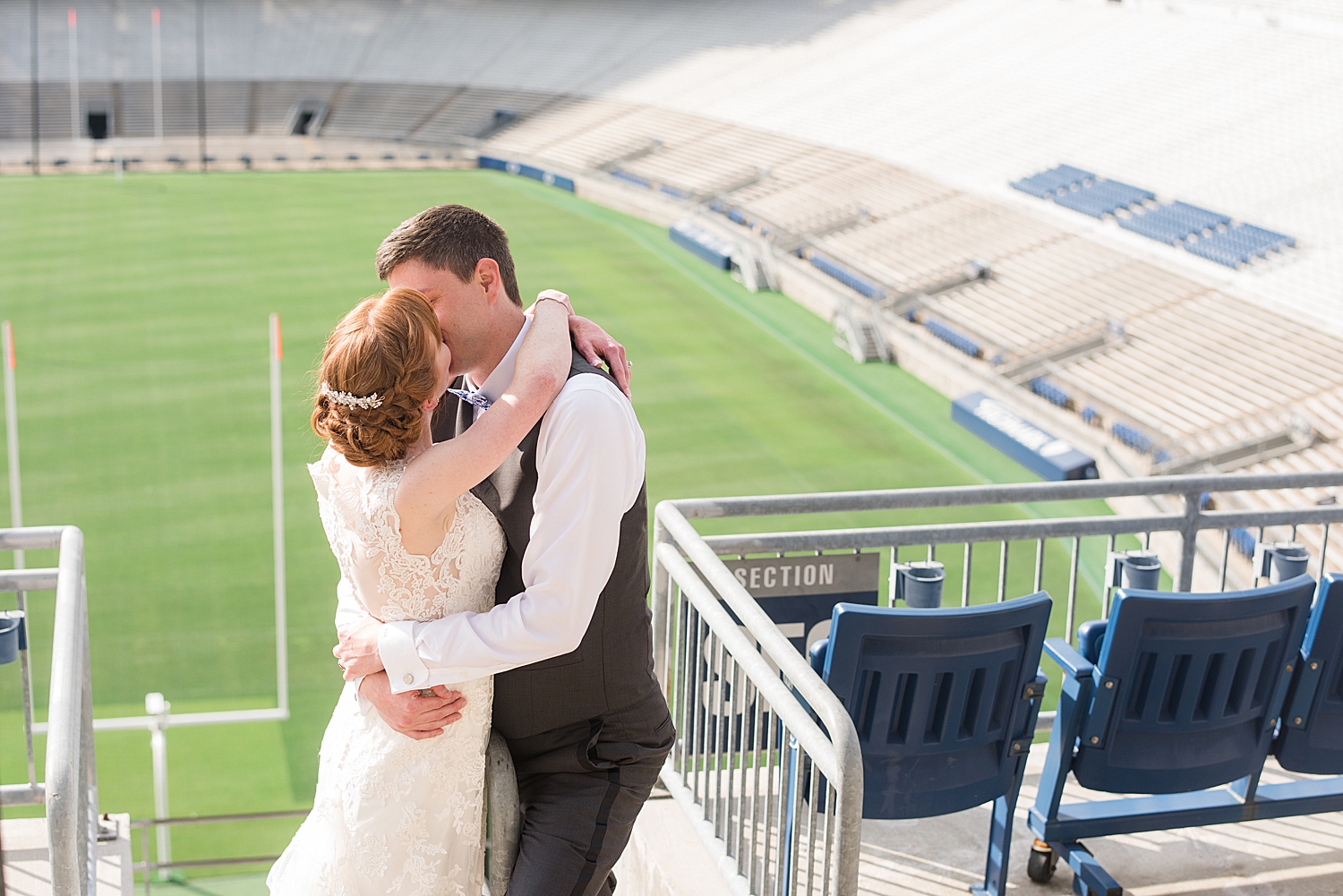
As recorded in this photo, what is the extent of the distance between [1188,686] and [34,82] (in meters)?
40.3

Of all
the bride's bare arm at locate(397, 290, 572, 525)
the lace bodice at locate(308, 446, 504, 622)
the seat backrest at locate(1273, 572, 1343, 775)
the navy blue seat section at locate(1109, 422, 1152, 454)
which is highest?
the bride's bare arm at locate(397, 290, 572, 525)

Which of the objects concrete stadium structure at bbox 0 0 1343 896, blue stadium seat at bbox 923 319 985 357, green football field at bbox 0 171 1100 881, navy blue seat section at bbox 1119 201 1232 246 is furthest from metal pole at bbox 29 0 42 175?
navy blue seat section at bbox 1119 201 1232 246

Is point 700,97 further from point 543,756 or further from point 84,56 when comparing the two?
point 543,756

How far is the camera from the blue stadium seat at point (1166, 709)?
3025 mm

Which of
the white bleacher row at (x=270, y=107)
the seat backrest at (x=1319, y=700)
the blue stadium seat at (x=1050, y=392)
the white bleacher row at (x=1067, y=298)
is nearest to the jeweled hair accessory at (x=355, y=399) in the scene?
the seat backrest at (x=1319, y=700)

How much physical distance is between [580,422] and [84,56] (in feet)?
150

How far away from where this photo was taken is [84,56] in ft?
137

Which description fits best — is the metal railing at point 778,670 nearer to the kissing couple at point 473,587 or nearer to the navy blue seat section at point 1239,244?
the kissing couple at point 473,587

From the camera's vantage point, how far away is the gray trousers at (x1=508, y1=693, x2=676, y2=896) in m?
2.29

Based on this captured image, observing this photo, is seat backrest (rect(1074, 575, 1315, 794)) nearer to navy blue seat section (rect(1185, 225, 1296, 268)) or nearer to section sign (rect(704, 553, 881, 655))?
section sign (rect(704, 553, 881, 655))

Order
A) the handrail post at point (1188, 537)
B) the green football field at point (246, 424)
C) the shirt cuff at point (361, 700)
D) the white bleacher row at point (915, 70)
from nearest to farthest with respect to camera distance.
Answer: the shirt cuff at point (361, 700) < the handrail post at point (1188, 537) < the green football field at point (246, 424) < the white bleacher row at point (915, 70)

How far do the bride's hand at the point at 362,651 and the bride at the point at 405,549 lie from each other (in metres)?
0.03

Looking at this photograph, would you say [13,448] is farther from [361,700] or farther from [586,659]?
[586,659]

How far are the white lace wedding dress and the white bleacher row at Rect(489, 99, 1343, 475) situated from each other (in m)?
13.3
